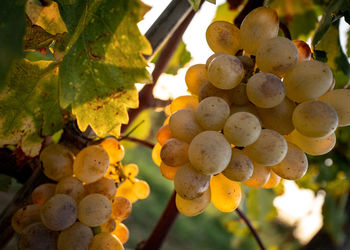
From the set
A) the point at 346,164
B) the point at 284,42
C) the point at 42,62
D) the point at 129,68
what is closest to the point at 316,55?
the point at 284,42

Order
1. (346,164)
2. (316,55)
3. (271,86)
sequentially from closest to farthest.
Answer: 1. (271,86)
2. (316,55)
3. (346,164)

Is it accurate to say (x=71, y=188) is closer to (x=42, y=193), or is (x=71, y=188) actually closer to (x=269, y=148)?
(x=42, y=193)

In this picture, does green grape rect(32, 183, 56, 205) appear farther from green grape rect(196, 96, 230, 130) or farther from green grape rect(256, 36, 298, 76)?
green grape rect(256, 36, 298, 76)

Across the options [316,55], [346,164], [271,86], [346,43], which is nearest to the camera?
[271,86]

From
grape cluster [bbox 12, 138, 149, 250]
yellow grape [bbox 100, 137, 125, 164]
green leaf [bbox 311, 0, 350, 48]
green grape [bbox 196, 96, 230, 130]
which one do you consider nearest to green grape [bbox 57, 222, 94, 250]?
grape cluster [bbox 12, 138, 149, 250]

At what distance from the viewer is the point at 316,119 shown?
1.27 feet

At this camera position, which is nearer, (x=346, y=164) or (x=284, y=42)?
A: (x=284, y=42)

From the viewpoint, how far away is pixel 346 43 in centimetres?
77

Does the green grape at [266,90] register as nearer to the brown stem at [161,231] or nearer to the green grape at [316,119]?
the green grape at [316,119]

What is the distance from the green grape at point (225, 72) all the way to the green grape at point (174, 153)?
9cm

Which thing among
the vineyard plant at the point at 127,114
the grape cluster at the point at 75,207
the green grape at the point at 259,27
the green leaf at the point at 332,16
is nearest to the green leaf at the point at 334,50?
the vineyard plant at the point at 127,114

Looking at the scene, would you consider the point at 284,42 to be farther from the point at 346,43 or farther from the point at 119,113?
the point at 346,43

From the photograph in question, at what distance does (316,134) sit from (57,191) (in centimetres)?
38

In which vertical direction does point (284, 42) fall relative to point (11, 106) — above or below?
above
